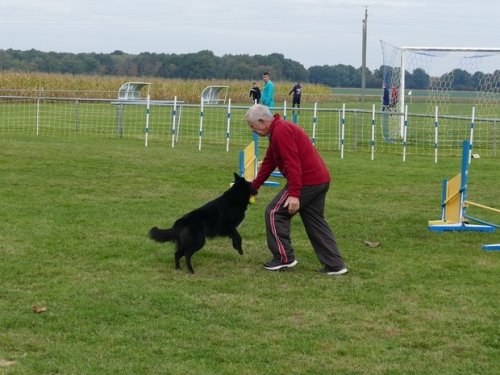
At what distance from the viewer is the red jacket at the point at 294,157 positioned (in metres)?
6.92

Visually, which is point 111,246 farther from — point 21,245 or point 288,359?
point 288,359

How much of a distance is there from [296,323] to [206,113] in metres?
26.2

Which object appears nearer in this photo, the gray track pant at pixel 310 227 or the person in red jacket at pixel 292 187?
the person in red jacket at pixel 292 187

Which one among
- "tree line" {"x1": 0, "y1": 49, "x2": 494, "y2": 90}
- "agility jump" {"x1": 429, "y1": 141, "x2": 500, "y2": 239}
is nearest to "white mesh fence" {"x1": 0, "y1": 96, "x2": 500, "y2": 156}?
"agility jump" {"x1": 429, "y1": 141, "x2": 500, "y2": 239}

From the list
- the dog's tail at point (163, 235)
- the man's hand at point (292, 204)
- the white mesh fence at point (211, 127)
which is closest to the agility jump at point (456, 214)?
the man's hand at point (292, 204)

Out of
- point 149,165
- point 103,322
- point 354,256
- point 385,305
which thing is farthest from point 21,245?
point 149,165

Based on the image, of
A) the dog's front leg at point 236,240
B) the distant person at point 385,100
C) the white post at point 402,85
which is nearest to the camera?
the dog's front leg at point 236,240

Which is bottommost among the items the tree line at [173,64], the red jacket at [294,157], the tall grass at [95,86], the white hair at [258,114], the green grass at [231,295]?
the green grass at [231,295]

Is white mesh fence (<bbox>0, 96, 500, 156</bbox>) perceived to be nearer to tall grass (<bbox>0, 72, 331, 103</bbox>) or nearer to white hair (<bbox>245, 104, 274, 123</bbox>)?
white hair (<bbox>245, 104, 274, 123</bbox>)

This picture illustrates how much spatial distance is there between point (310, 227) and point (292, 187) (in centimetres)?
53

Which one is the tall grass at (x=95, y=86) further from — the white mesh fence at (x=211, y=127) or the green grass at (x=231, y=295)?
the green grass at (x=231, y=295)

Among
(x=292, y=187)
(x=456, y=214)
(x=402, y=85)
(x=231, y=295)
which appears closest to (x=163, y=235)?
(x=231, y=295)

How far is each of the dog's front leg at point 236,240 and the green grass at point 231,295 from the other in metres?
0.16

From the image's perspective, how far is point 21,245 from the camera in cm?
810
